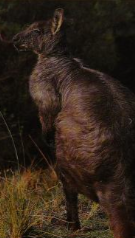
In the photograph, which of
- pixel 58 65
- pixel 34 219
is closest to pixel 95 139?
pixel 34 219

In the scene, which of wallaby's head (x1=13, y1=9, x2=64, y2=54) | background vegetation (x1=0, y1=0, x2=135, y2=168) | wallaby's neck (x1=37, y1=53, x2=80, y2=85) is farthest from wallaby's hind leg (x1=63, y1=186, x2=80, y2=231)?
background vegetation (x1=0, y1=0, x2=135, y2=168)

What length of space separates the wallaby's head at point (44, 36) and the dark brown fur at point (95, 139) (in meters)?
0.87

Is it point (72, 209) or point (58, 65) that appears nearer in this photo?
point (72, 209)

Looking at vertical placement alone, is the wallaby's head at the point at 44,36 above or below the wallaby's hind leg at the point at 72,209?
above

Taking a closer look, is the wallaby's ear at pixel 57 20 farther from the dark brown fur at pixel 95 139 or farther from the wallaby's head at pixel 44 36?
the dark brown fur at pixel 95 139

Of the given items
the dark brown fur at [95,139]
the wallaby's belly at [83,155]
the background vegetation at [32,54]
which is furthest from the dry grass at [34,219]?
the background vegetation at [32,54]

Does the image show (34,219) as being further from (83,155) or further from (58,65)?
(58,65)

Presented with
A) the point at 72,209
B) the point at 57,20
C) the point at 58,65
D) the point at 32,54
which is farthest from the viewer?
the point at 32,54

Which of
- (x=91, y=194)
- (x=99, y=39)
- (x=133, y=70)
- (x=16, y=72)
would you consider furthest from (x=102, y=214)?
(x=133, y=70)

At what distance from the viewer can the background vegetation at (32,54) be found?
12094 mm

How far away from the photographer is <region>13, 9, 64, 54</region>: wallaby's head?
284 inches

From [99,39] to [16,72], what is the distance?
2.05 meters

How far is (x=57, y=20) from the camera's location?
714cm

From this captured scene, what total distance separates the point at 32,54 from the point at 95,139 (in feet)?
23.6
